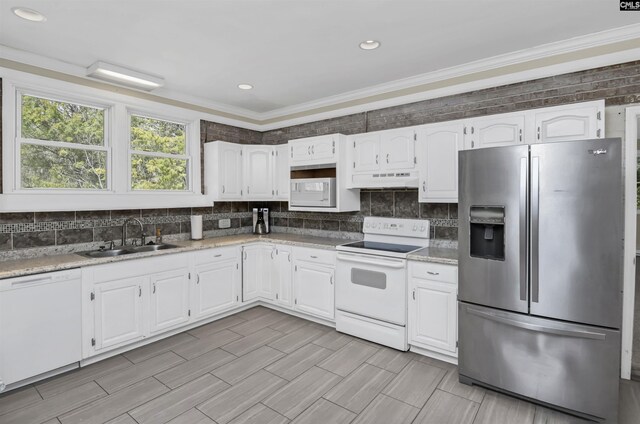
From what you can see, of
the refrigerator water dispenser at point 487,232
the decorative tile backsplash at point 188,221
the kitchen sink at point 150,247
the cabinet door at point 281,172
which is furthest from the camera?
the cabinet door at point 281,172

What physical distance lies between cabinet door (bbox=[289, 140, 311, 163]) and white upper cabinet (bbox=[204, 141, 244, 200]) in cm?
78

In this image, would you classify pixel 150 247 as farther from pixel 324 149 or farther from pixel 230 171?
pixel 324 149

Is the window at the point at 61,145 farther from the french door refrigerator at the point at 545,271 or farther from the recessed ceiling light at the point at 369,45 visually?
the french door refrigerator at the point at 545,271

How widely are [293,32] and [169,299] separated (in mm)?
2763

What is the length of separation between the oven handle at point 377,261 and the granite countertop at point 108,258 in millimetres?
213

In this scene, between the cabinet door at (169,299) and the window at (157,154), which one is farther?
the window at (157,154)

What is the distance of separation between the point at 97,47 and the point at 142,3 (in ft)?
3.06

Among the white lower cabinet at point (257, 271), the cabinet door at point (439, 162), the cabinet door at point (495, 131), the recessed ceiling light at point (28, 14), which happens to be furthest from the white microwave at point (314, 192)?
the recessed ceiling light at point (28, 14)

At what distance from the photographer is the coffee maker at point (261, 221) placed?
4.77m

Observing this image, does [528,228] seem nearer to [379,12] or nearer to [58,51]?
[379,12]

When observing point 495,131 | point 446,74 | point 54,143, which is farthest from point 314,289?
point 54,143

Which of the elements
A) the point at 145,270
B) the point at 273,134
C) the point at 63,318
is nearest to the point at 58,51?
the point at 145,270

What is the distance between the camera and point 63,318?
265cm

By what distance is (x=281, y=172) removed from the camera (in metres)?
4.57
